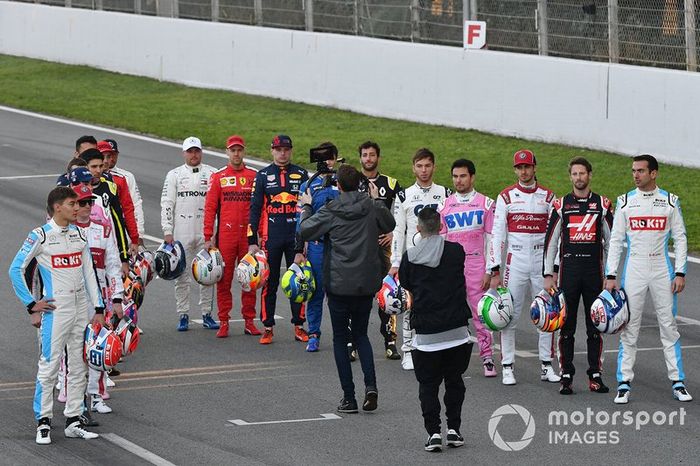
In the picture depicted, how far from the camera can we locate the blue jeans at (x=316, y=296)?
546 inches

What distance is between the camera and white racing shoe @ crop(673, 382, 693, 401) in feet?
39.9

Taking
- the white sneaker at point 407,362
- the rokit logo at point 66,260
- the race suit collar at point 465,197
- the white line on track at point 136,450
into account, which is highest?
the race suit collar at point 465,197

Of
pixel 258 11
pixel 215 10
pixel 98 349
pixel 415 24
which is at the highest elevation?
pixel 215 10

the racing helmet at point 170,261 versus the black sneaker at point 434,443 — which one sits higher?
the racing helmet at point 170,261

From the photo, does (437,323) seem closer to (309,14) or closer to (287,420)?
(287,420)

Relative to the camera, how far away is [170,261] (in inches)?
592

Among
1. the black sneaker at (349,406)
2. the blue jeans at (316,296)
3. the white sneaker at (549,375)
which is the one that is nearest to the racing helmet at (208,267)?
the blue jeans at (316,296)

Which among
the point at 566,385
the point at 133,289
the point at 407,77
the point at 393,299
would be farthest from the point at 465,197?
the point at 407,77

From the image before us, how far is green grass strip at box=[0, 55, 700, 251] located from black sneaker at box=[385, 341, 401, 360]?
252 inches

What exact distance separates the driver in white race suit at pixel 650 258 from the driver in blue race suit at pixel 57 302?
177 inches

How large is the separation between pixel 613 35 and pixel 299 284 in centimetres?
1246

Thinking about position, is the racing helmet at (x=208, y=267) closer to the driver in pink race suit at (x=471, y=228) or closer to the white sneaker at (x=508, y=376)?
the driver in pink race suit at (x=471, y=228)

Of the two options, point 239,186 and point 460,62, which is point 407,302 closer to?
point 239,186
